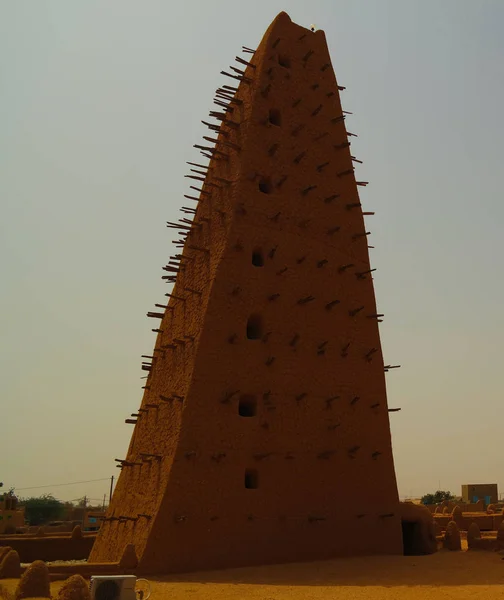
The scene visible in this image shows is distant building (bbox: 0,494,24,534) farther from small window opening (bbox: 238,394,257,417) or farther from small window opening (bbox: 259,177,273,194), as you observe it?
small window opening (bbox: 259,177,273,194)

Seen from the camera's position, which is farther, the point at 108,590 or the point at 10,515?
the point at 10,515

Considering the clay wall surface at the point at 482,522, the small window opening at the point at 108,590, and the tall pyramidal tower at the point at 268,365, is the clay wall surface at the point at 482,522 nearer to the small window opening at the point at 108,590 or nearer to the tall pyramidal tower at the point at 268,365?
the tall pyramidal tower at the point at 268,365

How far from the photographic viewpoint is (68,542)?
66.7 feet

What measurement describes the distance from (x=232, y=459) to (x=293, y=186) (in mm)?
7777

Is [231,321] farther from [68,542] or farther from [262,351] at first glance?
[68,542]

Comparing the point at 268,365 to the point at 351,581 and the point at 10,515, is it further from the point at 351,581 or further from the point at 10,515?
the point at 10,515

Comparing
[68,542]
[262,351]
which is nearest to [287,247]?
[262,351]

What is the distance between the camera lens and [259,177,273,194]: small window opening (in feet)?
58.2

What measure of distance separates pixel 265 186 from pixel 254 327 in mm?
4073

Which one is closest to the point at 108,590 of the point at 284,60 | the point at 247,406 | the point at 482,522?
the point at 247,406

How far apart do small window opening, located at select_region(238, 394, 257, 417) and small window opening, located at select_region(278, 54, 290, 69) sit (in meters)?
10.3

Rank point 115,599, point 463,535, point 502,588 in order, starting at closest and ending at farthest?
1. point 115,599
2. point 502,588
3. point 463,535

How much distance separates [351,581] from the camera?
1236 cm

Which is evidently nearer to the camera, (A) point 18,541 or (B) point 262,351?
(B) point 262,351
